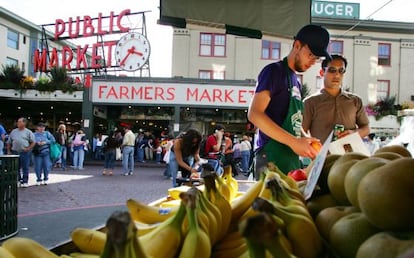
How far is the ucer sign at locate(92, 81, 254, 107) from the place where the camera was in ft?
74.6

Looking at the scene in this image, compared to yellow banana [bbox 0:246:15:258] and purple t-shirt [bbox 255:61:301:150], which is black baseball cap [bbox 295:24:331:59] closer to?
purple t-shirt [bbox 255:61:301:150]

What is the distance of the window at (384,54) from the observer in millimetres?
29125

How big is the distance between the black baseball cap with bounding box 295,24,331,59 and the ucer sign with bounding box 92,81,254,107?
2011 cm

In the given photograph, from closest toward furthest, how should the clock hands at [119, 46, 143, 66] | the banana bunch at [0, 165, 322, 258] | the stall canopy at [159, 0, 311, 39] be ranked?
the banana bunch at [0, 165, 322, 258] → the stall canopy at [159, 0, 311, 39] → the clock hands at [119, 46, 143, 66]

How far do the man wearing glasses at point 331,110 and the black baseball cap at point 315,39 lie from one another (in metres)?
1.07

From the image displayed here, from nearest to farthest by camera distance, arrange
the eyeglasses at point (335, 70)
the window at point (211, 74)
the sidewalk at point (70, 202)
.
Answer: the eyeglasses at point (335, 70), the sidewalk at point (70, 202), the window at point (211, 74)

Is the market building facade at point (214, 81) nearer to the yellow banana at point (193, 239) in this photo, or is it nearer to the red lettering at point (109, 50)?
the red lettering at point (109, 50)

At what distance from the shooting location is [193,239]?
3.12 feet

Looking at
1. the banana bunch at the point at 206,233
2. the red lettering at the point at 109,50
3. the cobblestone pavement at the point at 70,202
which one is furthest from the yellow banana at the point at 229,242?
the red lettering at the point at 109,50

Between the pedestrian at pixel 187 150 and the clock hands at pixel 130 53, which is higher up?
the clock hands at pixel 130 53

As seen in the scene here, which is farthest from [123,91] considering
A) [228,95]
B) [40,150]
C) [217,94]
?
[40,150]

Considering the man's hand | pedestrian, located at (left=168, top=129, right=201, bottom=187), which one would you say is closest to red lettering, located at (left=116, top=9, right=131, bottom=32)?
pedestrian, located at (left=168, top=129, right=201, bottom=187)

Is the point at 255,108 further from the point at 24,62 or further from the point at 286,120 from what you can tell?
the point at 24,62

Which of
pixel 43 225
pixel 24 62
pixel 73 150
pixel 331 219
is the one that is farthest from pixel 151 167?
pixel 24 62
